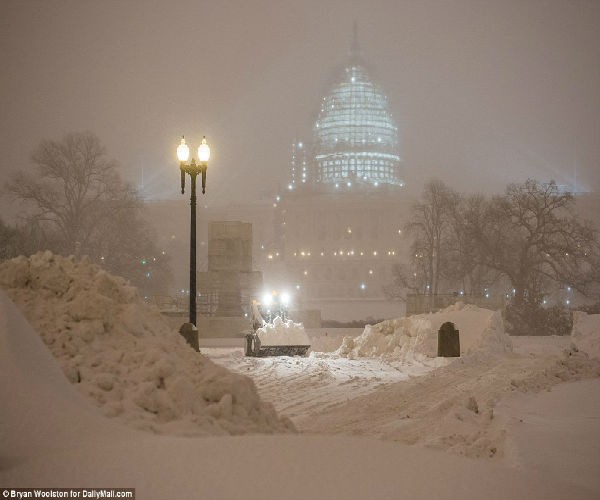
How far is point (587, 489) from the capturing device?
5.25 m

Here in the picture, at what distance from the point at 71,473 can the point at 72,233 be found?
38331mm

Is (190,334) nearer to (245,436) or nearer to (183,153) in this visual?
(183,153)

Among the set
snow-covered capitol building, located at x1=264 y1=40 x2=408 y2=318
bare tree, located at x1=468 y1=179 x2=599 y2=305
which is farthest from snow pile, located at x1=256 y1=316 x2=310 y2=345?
snow-covered capitol building, located at x1=264 y1=40 x2=408 y2=318

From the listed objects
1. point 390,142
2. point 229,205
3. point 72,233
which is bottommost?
point 72,233

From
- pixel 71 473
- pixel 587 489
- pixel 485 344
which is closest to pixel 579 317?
pixel 485 344

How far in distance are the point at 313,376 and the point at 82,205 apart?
29.8 metres

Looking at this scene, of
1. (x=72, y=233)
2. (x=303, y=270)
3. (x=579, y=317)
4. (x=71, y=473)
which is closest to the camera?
(x=71, y=473)

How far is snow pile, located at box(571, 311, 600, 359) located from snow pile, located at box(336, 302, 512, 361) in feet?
8.10

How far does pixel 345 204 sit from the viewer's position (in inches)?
4742

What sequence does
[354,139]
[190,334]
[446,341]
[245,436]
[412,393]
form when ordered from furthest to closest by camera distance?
[354,139] → [446,341] → [190,334] → [412,393] → [245,436]

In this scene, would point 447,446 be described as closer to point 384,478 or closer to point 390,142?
A: point 384,478

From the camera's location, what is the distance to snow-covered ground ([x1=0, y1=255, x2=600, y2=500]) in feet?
16.0

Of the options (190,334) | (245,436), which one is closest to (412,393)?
(190,334)

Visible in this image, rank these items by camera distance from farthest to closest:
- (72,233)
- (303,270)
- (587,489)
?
(303,270) → (72,233) → (587,489)
